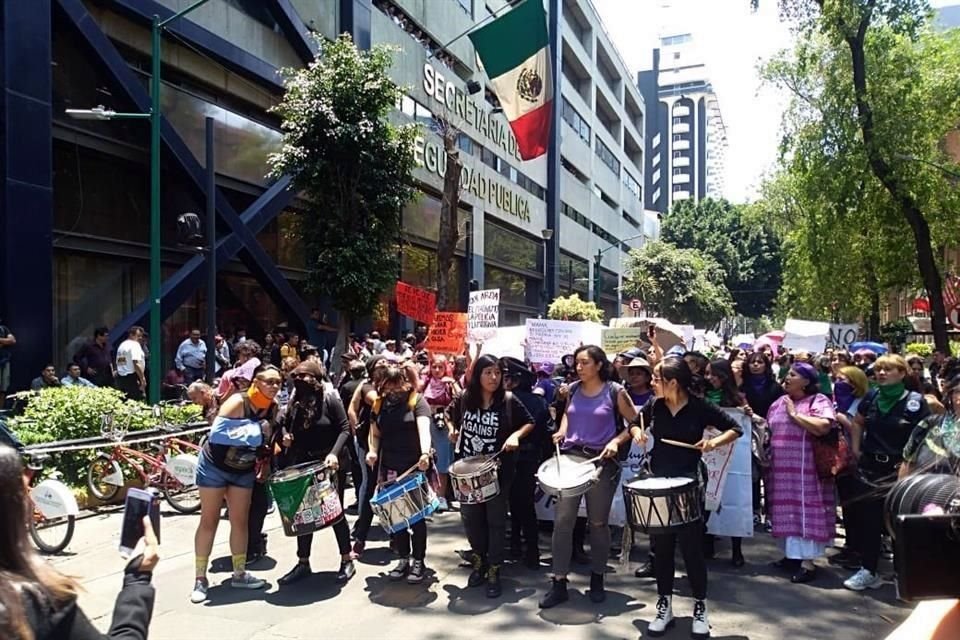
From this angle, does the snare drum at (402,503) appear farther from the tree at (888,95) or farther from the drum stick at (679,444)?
the tree at (888,95)

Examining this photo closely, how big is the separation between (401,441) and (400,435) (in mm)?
49

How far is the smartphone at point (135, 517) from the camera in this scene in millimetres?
2527

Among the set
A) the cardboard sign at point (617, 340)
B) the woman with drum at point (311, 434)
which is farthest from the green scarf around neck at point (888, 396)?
the cardboard sign at point (617, 340)

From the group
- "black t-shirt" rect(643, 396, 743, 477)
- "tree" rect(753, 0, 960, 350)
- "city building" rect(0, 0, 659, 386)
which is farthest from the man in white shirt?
"tree" rect(753, 0, 960, 350)

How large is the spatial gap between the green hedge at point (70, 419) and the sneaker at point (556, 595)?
5.58m

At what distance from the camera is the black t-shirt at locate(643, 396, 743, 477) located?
5.21 meters

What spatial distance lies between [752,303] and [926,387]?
53.2m

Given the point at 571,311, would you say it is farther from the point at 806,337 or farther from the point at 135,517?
the point at 135,517

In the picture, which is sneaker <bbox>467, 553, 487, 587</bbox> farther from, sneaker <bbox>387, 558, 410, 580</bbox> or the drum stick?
the drum stick

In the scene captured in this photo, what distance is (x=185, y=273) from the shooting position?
638 inches

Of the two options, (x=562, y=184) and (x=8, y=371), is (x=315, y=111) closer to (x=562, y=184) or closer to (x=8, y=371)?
(x=8, y=371)

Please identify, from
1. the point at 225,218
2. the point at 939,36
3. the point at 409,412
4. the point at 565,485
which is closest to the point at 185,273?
the point at 225,218

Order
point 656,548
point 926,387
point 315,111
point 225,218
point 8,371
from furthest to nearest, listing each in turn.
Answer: point 225,218
point 315,111
point 8,371
point 926,387
point 656,548

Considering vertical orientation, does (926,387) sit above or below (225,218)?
below
